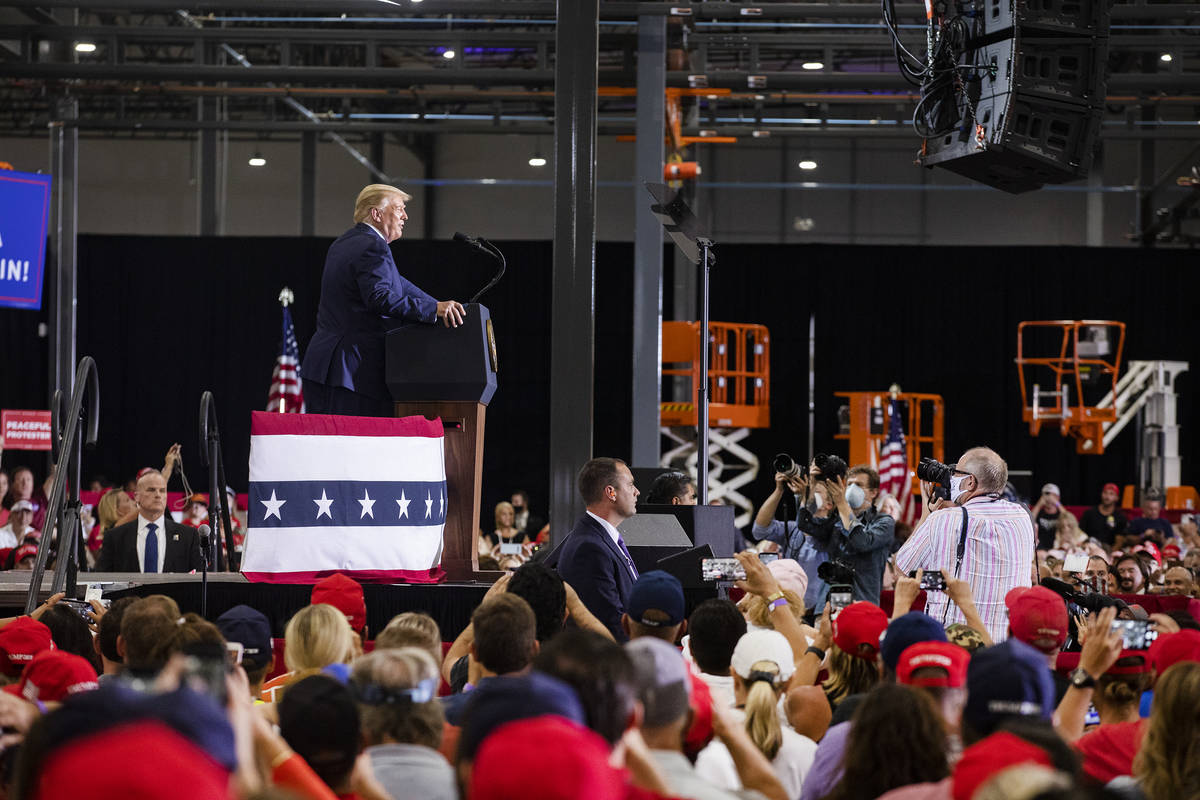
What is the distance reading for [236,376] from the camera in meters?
21.7

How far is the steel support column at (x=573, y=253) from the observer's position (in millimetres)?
6820

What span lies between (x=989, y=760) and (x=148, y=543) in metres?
6.50

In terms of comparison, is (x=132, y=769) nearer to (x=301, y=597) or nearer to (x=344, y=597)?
(x=344, y=597)

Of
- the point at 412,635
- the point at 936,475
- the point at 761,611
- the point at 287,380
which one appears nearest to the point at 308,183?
the point at 287,380

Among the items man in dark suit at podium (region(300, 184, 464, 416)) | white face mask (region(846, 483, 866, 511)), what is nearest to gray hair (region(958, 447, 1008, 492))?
white face mask (region(846, 483, 866, 511))

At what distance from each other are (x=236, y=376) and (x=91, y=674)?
61.2 ft

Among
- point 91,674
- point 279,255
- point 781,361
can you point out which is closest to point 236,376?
point 279,255

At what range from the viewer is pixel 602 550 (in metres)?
5.01

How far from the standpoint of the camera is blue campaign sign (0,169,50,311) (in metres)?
10.3

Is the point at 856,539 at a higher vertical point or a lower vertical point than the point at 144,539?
higher

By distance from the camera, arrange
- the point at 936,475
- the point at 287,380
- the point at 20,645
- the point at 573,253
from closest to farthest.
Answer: the point at 20,645 → the point at 936,475 → the point at 573,253 → the point at 287,380

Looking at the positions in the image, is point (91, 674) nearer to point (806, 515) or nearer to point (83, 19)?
point (806, 515)

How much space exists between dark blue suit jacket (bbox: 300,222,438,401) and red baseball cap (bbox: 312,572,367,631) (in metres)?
1.31

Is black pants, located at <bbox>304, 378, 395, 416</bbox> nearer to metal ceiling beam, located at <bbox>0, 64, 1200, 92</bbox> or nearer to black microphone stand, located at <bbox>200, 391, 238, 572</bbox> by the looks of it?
black microphone stand, located at <bbox>200, 391, 238, 572</bbox>
